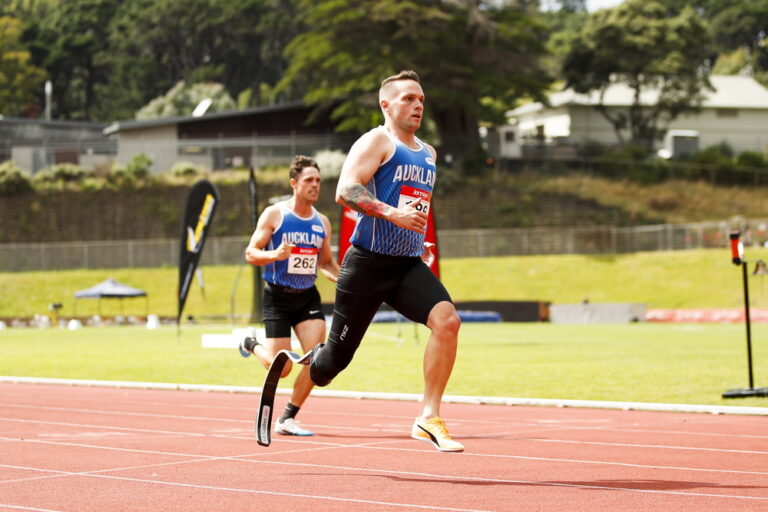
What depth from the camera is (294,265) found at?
10633mm

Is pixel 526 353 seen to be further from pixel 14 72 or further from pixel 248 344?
pixel 14 72

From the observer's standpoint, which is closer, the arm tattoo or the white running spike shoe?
the arm tattoo

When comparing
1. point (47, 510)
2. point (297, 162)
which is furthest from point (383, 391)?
point (47, 510)

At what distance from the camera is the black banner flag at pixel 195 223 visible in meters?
24.7

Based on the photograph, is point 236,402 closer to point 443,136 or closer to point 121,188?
point 121,188

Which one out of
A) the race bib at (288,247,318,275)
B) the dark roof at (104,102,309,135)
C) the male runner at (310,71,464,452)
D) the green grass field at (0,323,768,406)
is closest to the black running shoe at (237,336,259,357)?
the race bib at (288,247,318,275)

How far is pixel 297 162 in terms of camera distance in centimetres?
1064

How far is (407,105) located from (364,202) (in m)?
0.80

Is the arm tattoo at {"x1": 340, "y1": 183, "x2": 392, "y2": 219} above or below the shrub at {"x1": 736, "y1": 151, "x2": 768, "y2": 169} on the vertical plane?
below

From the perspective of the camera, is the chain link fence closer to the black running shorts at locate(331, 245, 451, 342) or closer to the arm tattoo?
the black running shorts at locate(331, 245, 451, 342)

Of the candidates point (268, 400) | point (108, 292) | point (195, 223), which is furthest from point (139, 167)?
point (268, 400)

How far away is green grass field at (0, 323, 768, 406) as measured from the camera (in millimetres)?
15250

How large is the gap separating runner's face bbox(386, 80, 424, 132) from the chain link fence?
5236cm

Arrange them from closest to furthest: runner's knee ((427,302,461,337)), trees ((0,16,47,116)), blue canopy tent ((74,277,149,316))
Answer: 1. runner's knee ((427,302,461,337))
2. blue canopy tent ((74,277,149,316))
3. trees ((0,16,47,116))
